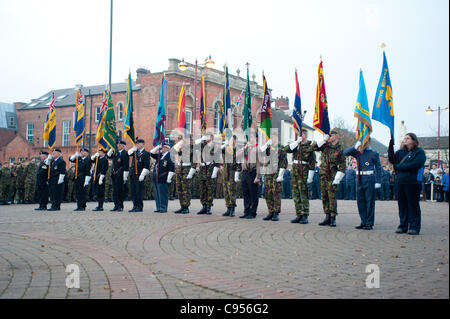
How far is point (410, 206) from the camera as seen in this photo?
8.48m

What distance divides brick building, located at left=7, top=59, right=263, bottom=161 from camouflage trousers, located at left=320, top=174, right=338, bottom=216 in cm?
2587

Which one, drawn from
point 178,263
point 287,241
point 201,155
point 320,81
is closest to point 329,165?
point 320,81

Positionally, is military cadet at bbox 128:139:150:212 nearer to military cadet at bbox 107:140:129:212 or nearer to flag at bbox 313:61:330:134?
military cadet at bbox 107:140:129:212

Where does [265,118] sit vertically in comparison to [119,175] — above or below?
above

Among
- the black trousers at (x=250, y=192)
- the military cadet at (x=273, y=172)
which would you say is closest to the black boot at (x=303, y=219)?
the military cadet at (x=273, y=172)

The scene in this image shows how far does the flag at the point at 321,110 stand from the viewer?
10.4 meters

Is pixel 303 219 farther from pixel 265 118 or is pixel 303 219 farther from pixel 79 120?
pixel 79 120

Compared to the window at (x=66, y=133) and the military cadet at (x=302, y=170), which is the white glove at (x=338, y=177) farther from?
the window at (x=66, y=133)

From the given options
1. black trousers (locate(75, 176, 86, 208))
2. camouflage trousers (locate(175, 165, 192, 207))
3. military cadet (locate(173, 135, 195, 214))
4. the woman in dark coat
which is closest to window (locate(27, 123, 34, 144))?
black trousers (locate(75, 176, 86, 208))

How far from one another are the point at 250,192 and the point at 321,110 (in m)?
2.93

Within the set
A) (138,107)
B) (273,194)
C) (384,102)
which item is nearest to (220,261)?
(273,194)

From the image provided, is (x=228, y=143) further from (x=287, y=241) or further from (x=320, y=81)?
(x=287, y=241)
